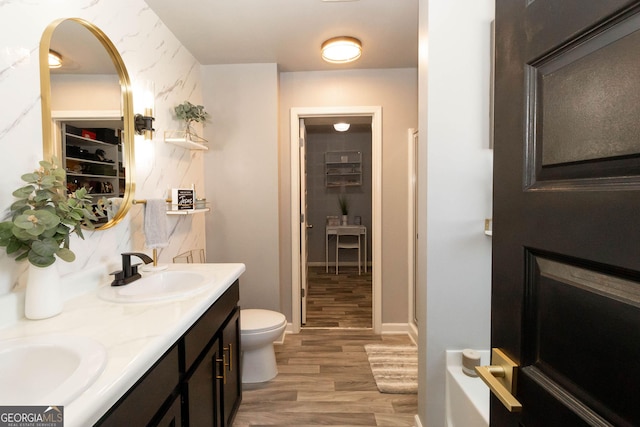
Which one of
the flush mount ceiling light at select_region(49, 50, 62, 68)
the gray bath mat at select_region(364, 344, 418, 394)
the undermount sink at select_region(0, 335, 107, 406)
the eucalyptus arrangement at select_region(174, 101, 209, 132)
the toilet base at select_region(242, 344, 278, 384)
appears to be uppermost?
the eucalyptus arrangement at select_region(174, 101, 209, 132)

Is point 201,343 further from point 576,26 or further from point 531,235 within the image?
point 576,26

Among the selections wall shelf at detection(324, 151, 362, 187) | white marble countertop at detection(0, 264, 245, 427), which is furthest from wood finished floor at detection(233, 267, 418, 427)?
wall shelf at detection(324, 151, 362, 187)

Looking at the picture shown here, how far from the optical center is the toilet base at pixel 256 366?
2.18 meters

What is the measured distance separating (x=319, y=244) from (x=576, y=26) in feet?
17.3

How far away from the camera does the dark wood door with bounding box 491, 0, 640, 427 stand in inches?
16.6

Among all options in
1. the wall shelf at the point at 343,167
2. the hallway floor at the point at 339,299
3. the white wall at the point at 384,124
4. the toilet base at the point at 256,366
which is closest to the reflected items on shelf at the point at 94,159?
the toilet base at the point at 256,366

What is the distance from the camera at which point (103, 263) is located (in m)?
1.51

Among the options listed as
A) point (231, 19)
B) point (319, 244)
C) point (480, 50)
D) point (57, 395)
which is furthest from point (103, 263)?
point (319, 244)

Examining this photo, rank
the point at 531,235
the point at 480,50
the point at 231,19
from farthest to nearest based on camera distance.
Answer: the point at 231,19, the point at 480,50, the point at 531,235

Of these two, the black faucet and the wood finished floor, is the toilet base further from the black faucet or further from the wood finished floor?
the black faucet

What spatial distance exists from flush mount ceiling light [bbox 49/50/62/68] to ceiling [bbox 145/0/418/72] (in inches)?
35.9

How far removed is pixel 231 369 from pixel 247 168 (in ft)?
5.44

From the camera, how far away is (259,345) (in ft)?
7.02

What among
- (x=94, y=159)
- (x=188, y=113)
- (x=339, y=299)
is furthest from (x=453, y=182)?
(x=339, y=299)
